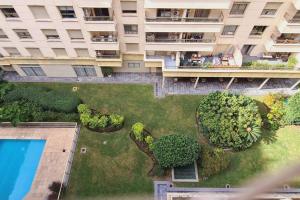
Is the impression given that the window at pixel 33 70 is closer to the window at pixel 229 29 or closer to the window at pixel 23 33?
the window at pixel 23 33

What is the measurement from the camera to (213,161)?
2700cm

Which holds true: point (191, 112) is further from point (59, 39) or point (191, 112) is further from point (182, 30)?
point (59, 39)

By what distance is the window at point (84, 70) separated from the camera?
1342 inches

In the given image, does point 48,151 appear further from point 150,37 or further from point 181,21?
point 181,21

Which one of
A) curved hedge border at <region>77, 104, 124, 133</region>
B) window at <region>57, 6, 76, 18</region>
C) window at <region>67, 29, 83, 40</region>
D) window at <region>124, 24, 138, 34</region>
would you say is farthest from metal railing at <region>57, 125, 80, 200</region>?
window at <region>124, 24, 138, 34</region>

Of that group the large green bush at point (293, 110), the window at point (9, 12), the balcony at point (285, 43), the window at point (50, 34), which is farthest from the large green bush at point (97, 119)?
the balcony at point (285, 43)

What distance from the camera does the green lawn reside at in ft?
89.9

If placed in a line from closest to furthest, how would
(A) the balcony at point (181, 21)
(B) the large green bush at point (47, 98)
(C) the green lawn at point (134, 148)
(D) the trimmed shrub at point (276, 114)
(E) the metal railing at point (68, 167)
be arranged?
(E) the metal railing at point (68, 167)
(A) the balcony at point (181, 21)
(C) the green lawn at point (134, 148)
(D) the trimmed shrub at point (276, 114)
(B) the large green bush at point (47, 98)

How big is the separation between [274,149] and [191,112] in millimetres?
10469

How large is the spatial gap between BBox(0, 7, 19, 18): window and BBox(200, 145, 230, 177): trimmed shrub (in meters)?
24.9

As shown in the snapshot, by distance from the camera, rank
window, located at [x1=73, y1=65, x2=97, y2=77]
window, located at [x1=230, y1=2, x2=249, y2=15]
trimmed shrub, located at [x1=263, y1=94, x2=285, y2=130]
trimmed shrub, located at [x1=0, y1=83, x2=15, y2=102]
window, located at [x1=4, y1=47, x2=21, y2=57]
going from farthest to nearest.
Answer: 1. window, located at [x1=73, y1=65, x2=97, y2=77]
2. window, located at [x1=4, y1=47, x2=21, y2=57]
3. trimmed shrub, located at [x1=0, y1=83, x2=15, y2=102]
4. trimmed shrub, located at [x1=263, y1=94, x2=285, y2=130]
5. window, located at [x1=230, y1=2, x2=249, y2=15]

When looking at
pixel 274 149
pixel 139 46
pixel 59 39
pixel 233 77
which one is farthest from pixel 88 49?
pixel 274 149

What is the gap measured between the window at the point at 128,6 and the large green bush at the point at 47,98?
12.3 m

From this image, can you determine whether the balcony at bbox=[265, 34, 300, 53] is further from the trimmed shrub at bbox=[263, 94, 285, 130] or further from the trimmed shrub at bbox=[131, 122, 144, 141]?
the trimmed shrub at bbox=[131, 122, 144, 141]
